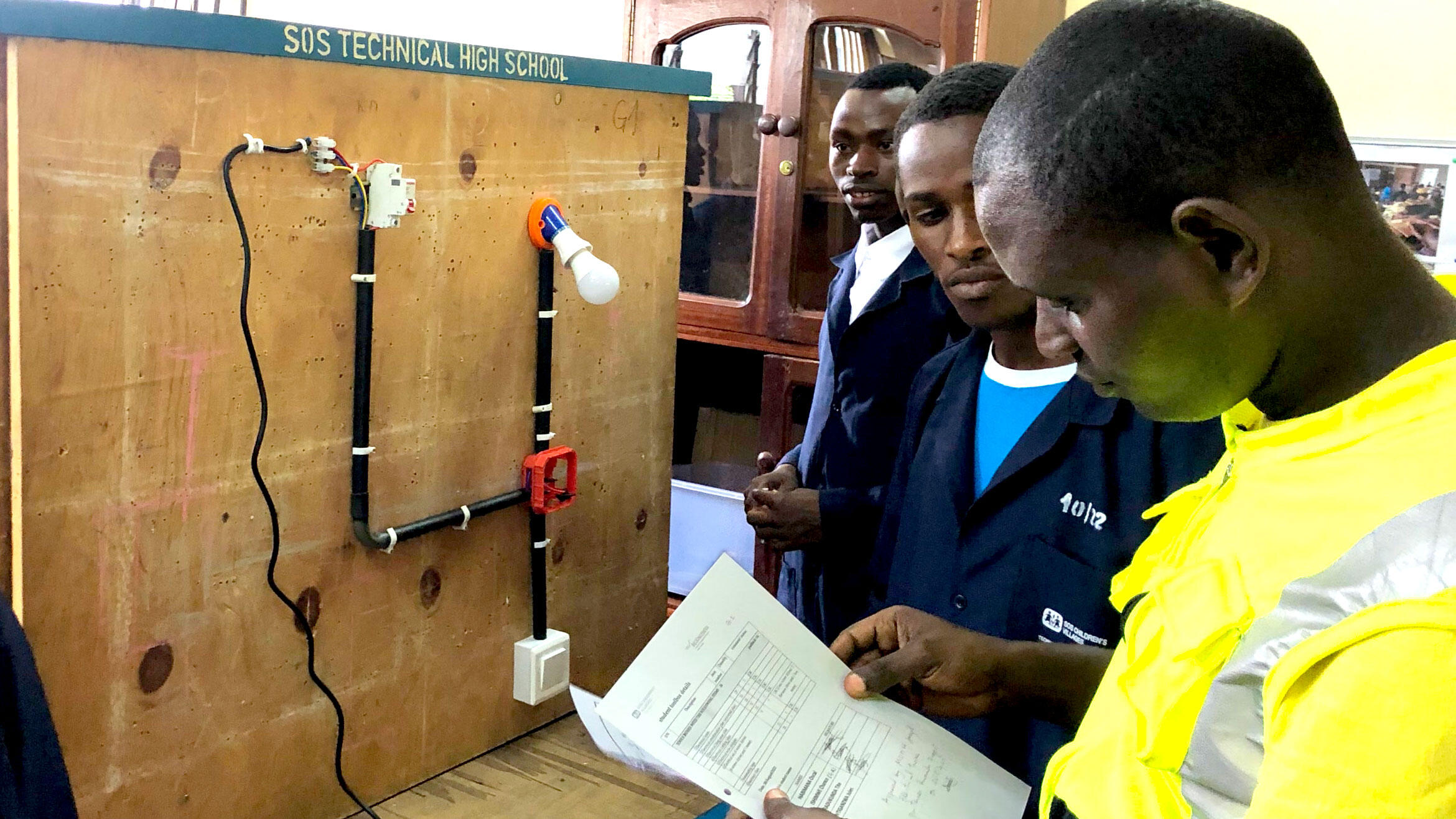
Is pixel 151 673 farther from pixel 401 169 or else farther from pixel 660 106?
pixel 660 106

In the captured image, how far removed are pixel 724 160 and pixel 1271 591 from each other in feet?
7.05

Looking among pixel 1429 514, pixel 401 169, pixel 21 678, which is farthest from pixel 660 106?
pixel 1429 514

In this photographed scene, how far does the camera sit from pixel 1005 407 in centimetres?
120

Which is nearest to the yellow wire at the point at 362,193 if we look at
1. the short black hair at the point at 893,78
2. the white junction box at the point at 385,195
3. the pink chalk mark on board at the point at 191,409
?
the white junction box at the point at 385,195

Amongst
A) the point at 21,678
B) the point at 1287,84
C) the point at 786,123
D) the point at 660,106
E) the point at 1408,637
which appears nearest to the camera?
the point at 1408,637

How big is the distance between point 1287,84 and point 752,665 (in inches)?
23.9

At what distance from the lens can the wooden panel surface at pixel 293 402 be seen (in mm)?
961

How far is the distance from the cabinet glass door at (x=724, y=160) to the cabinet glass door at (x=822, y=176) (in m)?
0.11

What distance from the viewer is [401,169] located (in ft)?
3.88

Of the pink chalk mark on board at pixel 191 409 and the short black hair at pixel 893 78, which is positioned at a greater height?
the short black hair at pixel 893 78

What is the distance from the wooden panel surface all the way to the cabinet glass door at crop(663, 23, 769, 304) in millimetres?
988

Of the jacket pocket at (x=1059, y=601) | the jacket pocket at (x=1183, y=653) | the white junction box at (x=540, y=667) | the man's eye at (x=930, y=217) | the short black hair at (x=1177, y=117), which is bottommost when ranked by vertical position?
the white junction box at (x=540, y=667)

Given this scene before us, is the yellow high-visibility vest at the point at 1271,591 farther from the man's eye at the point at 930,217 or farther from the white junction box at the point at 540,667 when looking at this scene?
the white junction box at the point at 540,667

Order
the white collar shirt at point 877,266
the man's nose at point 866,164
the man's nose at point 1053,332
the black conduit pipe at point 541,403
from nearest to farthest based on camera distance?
1. the man's nose at point 1053,332
2. the black conduit pipe at point 541,403
3. the white collar shirt at point 877,266
4. the man's nose at point 866,164
